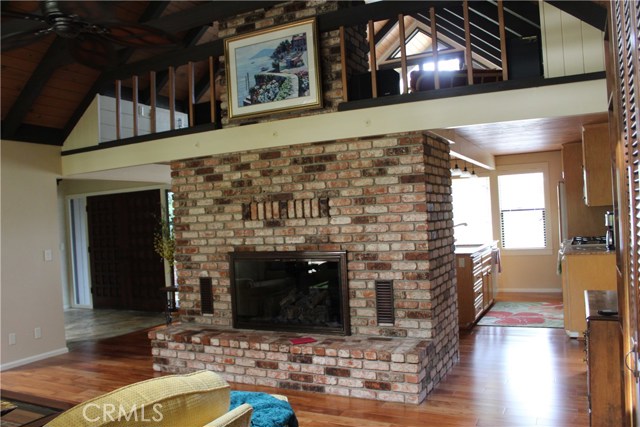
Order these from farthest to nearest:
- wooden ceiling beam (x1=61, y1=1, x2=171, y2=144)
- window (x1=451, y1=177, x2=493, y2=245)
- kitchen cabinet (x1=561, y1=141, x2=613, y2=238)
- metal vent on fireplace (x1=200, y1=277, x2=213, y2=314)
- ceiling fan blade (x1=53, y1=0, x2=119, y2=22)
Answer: window (x1=451, y1=177, x2=493, y2=245) < kitchen cabinet (x1=561, y1=141, x2=613, y2=238) < wooden ceiling beam (x1=61, y1=1, x2=171, y2=144) < metal vent on fireplace (x1=200, y1=277, x2=213, y2=314) < ceiling fan blade (x1=53, y1=0, x2=119, y2=22)

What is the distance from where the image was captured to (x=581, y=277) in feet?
17.1

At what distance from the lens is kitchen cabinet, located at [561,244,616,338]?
511 centimetres

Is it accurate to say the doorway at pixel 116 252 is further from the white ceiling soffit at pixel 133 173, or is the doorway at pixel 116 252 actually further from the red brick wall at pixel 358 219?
the red brick wall at pixel 358 219

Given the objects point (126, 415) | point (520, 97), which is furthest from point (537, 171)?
point (126, 415)

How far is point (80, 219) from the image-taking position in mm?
9828

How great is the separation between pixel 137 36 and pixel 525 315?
19.0 feet

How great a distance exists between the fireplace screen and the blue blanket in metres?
1.98

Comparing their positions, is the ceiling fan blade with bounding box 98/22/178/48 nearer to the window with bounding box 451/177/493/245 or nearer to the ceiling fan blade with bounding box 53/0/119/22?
the ceiling fan blade with bounding box 53/0/119/22

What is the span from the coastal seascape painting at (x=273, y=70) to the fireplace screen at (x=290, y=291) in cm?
138

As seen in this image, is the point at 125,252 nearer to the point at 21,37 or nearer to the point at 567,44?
the point at 21,37

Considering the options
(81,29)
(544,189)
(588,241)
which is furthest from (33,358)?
(544,189)

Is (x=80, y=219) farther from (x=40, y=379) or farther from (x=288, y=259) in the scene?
(x=288, y=259)

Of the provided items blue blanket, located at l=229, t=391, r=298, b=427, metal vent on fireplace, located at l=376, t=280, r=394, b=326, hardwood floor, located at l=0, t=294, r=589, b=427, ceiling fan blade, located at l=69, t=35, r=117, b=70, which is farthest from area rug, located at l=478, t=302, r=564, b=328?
ceiling fan blade, located at l=69, t=35, r=117, b=70

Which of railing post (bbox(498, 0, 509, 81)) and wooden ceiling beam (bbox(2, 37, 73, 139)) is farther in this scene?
wooden ceiling beam (bbox(2, 37, 73, 139))
